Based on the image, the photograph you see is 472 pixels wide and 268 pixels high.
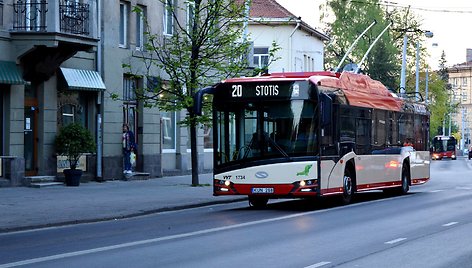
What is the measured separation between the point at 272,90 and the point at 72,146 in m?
10.2

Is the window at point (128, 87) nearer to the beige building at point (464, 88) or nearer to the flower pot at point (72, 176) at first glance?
the flower pot at point (72, 176)

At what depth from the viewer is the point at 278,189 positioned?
2173cm

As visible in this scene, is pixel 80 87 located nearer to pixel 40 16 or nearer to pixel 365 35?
pixel 40 16

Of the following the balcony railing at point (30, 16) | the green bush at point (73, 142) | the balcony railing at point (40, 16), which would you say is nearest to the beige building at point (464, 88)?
the green bush at point (73, 142)

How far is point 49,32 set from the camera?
28156 millimetres

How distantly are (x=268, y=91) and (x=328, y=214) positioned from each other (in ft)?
10.1

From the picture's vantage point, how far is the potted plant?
30.0m

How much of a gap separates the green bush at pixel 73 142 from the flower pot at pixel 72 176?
296 millimetres

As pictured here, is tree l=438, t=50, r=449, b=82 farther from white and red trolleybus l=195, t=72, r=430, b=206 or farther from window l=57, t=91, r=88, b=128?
white and red trolleybus l=195, t=72, r=430, b=206

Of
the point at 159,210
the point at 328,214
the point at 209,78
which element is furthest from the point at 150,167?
the point at 328,214

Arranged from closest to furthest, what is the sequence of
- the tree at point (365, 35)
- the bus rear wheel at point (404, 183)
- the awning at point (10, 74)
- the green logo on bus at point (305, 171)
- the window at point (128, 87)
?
the green logo on bus at point (305, 171)
the awning at point (10, 74)
the bus rear wheel at point (404, 183)
the window at point (128, 87)
the tree at point (365, 35)

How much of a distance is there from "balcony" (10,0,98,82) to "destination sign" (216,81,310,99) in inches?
322

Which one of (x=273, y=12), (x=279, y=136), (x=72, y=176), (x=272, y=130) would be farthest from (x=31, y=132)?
(x=273, y=12)

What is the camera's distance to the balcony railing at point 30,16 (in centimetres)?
2844
